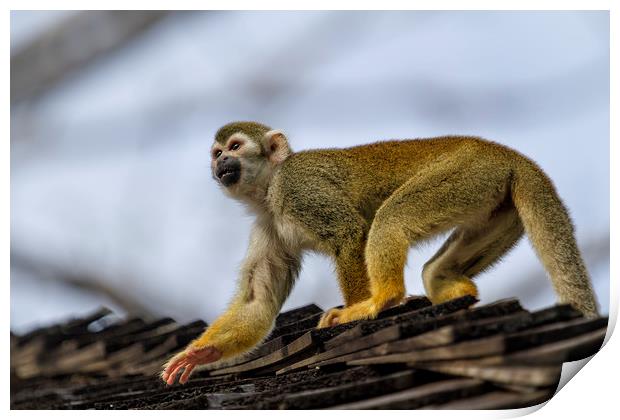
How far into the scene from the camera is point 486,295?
6.21 meters

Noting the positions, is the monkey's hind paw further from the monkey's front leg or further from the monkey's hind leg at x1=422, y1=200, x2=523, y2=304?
the monkey's front leg

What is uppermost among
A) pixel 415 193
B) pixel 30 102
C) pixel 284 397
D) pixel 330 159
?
pixel 30 102

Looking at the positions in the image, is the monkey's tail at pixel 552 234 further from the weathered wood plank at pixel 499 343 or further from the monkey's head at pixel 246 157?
the monkey's head at pixel 246 157

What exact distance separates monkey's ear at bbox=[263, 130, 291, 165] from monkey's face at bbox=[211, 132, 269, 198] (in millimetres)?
45

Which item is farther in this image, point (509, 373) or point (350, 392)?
point (350, 392)

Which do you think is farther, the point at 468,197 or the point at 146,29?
the point at 146,29

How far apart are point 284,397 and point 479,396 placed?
2.28ft

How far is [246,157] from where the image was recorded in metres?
4.61

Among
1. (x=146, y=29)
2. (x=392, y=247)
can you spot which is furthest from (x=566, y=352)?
(x=146, y=29)

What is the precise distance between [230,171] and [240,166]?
0.20 feet

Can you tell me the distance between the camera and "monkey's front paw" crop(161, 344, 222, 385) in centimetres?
398

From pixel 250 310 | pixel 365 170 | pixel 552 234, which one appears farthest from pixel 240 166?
pixel 552 234

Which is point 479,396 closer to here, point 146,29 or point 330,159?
point 330,159

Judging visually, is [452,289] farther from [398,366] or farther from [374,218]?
[398,366]
